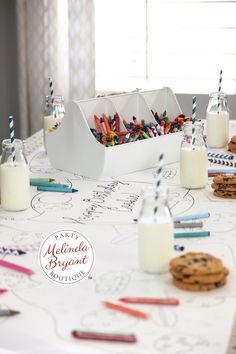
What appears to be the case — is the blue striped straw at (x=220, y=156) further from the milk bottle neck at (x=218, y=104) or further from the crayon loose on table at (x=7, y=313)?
the crayon loose on table at (x=7, y=313)

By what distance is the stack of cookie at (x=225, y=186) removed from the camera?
2.02 metres

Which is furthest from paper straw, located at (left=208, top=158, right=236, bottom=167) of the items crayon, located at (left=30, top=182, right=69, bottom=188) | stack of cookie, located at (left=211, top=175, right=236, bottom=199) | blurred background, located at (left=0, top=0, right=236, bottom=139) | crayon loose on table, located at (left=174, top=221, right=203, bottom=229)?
blurred background, located at (left=0, top=0, right=236, bottom=139)

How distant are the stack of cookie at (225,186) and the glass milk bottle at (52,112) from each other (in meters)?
0.74

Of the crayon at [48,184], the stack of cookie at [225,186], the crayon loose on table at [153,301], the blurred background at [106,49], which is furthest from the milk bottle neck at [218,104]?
A: the blurred background at [106,49]

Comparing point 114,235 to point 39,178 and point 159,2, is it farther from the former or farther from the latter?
point 159,2

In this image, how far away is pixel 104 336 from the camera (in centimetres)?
124

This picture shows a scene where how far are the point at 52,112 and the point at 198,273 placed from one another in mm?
1329

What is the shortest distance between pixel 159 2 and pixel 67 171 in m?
2.34

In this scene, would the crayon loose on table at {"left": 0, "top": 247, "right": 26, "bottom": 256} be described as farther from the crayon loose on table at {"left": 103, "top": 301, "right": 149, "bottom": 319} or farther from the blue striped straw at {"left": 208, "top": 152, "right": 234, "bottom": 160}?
the blue striped straw at {"left": 208, "top": 152, "right": 234, "bottom": 160}

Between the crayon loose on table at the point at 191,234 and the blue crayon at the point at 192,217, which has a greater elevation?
the blue crayon at the point at 192,217

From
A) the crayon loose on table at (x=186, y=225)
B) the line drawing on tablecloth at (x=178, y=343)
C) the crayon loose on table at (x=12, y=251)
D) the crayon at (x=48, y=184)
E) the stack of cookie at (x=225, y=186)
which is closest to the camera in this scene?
the line drawing on tablecloth at (x=178, y=343)

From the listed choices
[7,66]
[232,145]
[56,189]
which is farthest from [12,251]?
[7,66]

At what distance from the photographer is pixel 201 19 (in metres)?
4.34

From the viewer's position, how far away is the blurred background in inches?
171
